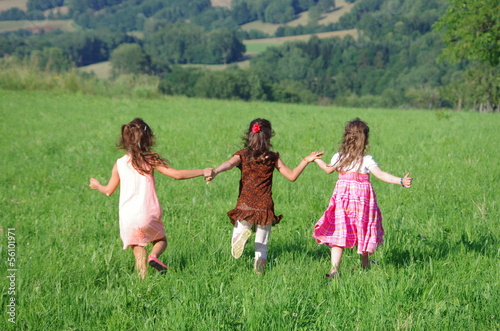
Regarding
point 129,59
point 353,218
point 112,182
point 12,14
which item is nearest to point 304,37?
point 129,59

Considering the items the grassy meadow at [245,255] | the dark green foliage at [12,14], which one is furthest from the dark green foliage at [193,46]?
the grassy meadow at [245,255]

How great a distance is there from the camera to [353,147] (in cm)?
470

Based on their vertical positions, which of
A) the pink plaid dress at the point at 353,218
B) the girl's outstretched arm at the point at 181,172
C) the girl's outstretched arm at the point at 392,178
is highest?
the girl's outstretched arm at the point at 392,178

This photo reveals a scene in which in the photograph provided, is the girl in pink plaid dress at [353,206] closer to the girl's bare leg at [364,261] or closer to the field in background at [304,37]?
the girl's bare leg at [364,261]

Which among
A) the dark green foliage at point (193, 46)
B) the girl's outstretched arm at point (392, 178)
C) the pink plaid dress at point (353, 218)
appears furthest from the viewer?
the dark green foliage at point (193, 46)

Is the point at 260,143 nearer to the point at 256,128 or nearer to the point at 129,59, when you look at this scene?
the point at 256,128

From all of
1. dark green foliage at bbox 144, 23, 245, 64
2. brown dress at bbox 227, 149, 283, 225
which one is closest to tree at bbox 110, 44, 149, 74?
dark green foliage at bbox 144, 23, 245, 64

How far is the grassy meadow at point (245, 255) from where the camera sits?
3.56 m

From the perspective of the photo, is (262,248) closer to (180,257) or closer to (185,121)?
(180,257)

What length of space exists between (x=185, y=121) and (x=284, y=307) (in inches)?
544

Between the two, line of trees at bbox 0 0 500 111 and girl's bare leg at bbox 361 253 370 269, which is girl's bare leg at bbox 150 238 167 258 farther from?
line of trees at bbox 0 0 500 111

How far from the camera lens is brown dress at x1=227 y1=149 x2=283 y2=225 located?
14.9 ft

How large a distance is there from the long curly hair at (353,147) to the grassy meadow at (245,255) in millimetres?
875

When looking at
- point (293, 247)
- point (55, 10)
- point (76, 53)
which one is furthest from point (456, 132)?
point (55, 10)
